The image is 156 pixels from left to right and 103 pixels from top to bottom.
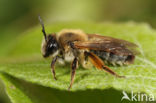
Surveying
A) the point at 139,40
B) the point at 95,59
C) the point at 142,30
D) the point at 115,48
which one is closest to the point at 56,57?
the point at 95,59

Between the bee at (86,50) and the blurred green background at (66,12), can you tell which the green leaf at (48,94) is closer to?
the bee at (86,50)

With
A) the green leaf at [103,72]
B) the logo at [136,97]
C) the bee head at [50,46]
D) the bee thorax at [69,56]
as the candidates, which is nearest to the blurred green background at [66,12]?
the green leaf at [103,72]

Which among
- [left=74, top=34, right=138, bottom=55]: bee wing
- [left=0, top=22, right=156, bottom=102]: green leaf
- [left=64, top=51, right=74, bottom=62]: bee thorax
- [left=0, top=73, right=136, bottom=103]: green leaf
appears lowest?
[left=0, top=73, right=136, bottom=103]: green leaf

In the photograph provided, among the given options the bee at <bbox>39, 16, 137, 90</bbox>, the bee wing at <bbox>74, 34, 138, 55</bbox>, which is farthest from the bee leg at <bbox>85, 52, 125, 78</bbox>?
the bee wing at <bbox>74, 34, 138, 55</bbox>

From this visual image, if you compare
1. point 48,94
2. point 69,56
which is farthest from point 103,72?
point 48,94

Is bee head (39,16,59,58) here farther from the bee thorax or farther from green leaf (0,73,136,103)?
green leaf (0,73,136,103)

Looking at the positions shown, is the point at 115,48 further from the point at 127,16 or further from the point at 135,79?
the point at 127,16
